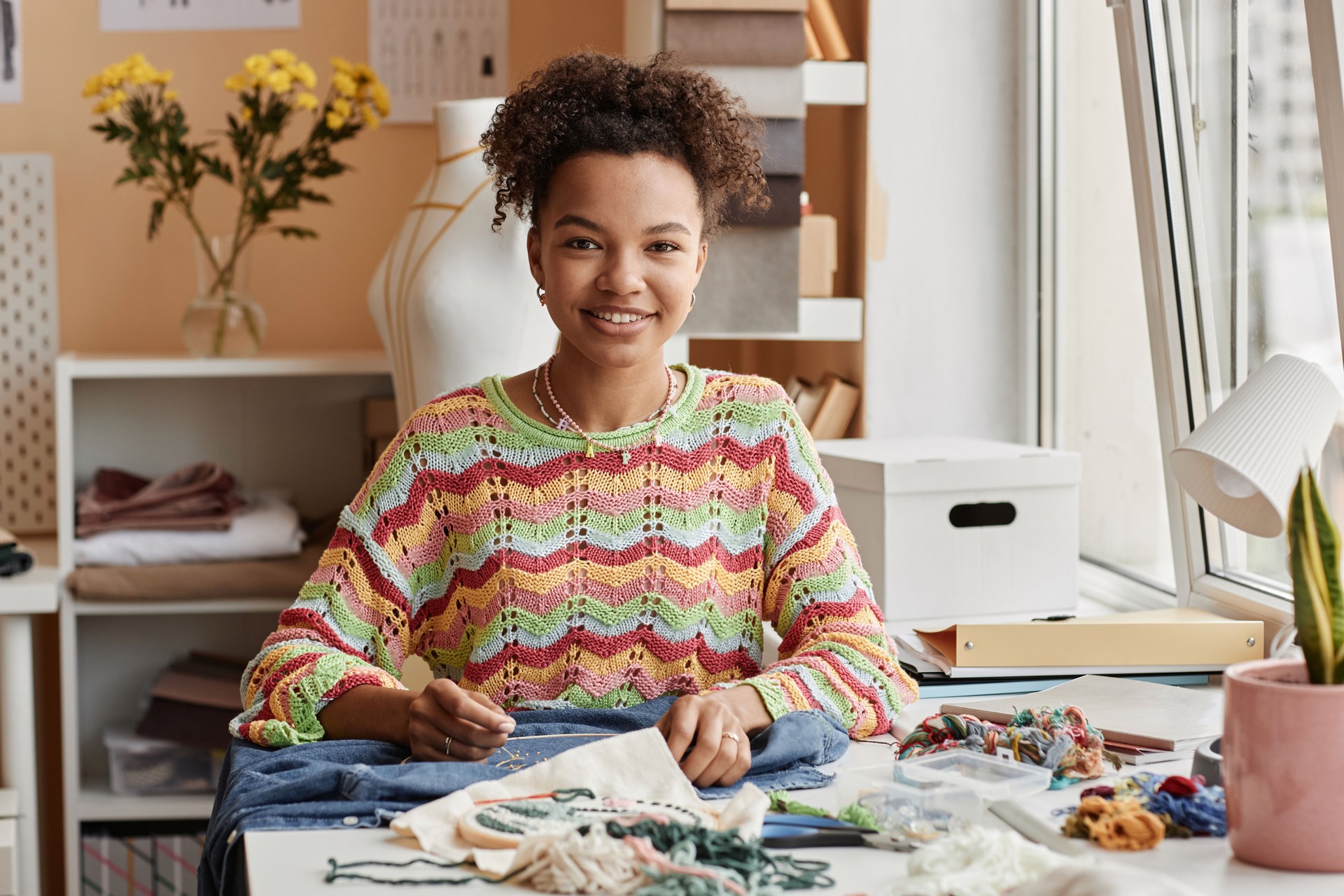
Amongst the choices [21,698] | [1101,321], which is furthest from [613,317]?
[21,698]

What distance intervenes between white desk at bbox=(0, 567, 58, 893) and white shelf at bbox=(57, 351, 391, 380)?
0.37m

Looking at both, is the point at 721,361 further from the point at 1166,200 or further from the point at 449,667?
the point at 449,667

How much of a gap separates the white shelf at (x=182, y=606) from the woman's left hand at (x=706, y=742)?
1.55 meters

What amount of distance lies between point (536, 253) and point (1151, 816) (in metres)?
0.74

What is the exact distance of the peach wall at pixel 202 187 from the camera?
8.86 ft

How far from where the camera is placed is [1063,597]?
1865 millimetres

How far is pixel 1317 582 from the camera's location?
0.84m

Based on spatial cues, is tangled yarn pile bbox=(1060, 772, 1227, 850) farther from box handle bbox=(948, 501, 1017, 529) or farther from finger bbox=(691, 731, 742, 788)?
box handle bbox=(948, 501, 1017, 529)

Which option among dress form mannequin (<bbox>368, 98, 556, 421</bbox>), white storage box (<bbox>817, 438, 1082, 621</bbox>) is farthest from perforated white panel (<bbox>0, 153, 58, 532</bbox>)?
white storage box (<bbox>817, 438, 1082, 621</bbox>)

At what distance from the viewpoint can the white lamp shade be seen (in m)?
1.01

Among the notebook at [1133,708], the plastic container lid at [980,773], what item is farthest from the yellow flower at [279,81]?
the plastic container lid at [980,773]

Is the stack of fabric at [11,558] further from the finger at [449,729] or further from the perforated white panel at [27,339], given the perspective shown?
the finger at [449,729]

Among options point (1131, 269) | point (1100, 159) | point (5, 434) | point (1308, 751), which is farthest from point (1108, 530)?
point (5, 434)

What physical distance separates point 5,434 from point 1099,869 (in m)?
2.47
